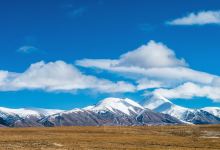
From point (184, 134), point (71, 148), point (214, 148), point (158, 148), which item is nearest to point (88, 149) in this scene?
point (71, 148)

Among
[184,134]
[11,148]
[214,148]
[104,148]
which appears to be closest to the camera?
[11,148]

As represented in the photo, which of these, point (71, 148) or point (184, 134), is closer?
point (71, 148)

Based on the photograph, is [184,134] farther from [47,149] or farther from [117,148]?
[47,149]

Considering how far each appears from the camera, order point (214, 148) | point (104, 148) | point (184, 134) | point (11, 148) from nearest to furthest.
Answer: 1. point (11, 148)
2. point (104, 148)
3. point (214, 148)
4. point (184, 134)

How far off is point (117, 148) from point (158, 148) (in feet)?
31.3

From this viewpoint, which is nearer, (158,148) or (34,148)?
(34,148)

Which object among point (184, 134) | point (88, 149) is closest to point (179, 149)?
point (88, 149)

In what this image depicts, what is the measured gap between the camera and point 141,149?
84812 millimetres

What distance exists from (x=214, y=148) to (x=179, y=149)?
11792 mm

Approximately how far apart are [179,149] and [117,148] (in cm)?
1253

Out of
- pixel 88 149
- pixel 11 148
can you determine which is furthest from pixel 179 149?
pixel 11 148

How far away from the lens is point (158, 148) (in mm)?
89750

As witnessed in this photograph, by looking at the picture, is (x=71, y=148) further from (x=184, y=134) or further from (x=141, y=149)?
(x=184, y=134)

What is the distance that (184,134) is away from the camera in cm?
15062
